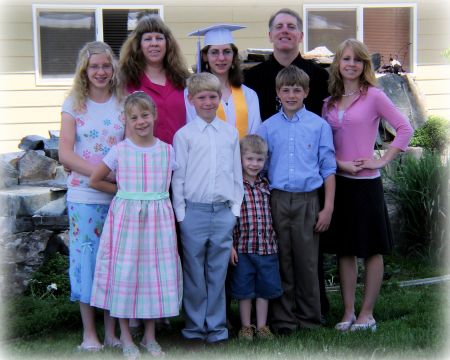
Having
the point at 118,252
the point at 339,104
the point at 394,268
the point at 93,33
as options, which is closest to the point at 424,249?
the point at 394,268

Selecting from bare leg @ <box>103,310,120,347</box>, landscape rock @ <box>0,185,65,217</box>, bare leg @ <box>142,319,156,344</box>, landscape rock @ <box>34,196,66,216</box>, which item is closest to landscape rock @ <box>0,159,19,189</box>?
landscape rock @ <box>0,185,65,217</box>

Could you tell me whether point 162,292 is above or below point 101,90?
below

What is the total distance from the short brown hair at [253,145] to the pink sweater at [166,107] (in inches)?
17.2

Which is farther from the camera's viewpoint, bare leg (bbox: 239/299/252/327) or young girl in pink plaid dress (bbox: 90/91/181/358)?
bare leg (bbox: 239/299/252/327)

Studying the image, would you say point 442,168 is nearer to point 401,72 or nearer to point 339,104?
point 339,104

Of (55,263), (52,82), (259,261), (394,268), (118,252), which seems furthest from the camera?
(52,82)

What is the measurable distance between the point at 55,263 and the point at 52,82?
4147 millimetres

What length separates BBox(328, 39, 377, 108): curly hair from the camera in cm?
480

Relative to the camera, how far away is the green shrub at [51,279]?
577 centimetres

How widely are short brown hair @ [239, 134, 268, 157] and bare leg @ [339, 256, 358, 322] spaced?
1.00 m

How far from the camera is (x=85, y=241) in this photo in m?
4.45

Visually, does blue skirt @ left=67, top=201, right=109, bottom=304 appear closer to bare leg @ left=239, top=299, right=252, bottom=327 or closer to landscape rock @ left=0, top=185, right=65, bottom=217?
bare leg @ left=239, top=299, right=252, bottom=327

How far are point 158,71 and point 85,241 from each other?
3.99 feet

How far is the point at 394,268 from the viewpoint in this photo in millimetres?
6613
